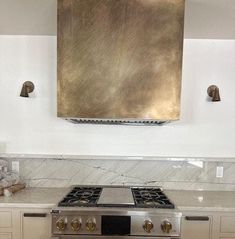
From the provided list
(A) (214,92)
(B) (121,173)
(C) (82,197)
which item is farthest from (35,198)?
(A) (214,92)

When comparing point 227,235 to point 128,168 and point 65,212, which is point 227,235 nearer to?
point 128,168

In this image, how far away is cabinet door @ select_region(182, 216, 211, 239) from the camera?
2.00 metres

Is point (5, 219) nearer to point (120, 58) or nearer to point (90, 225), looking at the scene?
point (90, 225)

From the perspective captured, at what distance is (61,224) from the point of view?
184cm

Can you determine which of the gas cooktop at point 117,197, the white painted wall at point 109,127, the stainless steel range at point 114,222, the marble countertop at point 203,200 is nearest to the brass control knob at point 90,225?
the stainless steel range at point 114,222

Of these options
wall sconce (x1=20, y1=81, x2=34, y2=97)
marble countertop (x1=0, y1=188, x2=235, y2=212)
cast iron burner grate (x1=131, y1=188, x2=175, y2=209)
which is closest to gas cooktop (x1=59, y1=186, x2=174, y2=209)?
cast iron burner grate (x1=131, y1=188, x2=175, y2=209)

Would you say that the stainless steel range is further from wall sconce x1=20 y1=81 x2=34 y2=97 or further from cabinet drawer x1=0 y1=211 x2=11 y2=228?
wall sconce x1=20 y1=81 x2=34 y2=97

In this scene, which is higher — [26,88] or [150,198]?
[26,88]

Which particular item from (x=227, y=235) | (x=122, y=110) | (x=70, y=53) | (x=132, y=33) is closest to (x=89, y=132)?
(x=122, y=110)

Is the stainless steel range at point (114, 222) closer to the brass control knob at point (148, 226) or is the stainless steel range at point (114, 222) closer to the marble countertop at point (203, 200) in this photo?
the brass control knob at point (148, 226)

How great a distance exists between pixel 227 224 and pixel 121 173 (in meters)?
1.01

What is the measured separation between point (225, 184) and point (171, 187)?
1.70 ft

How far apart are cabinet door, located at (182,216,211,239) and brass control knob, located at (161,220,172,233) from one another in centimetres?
21

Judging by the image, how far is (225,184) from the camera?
2.53m
